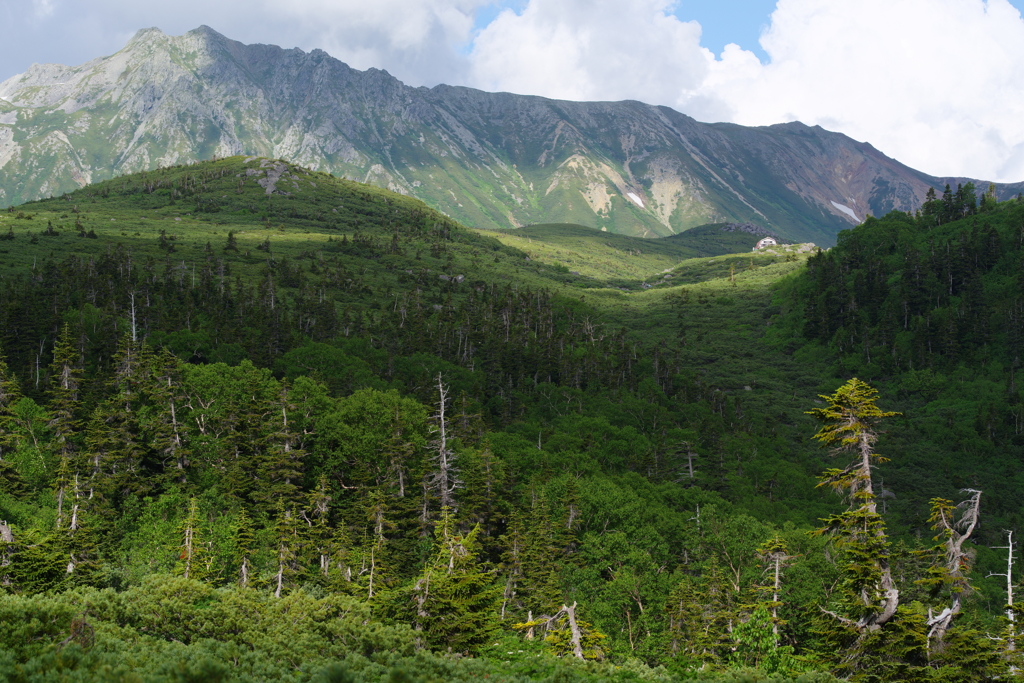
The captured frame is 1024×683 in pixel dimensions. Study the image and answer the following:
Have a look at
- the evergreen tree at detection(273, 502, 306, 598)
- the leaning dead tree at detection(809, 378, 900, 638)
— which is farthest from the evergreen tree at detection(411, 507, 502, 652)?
the evergreen tree at detection(273, 502, 306, 598)

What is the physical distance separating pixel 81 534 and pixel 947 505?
68.2 m

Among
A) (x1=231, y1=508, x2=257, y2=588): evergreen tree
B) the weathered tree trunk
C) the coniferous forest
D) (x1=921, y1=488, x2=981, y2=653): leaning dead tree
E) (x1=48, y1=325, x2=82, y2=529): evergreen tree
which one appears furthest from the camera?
(x1=48, y1=325, x2=82, y2=529): evergreen tree

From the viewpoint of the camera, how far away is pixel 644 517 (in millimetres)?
92438

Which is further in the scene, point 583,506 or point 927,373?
point 927,373

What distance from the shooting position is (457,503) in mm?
81188

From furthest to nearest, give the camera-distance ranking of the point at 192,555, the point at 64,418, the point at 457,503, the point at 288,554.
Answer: the point at 64,418
the point at 457,503
the point at 288,554
the point at 192,555

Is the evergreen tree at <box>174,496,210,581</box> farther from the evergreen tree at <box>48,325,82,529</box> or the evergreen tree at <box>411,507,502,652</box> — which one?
the evergreen tree at <box>411,507,502,652</box>

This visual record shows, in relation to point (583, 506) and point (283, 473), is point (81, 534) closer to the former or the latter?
point (283, 473)

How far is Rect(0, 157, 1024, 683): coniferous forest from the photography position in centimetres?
3466

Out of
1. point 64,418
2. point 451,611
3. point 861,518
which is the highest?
point 861,518

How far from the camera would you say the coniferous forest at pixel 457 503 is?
34.7 m

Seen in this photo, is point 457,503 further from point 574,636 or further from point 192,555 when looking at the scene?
point 574,636

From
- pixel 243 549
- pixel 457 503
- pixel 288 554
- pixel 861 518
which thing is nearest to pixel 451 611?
pixel 861 518

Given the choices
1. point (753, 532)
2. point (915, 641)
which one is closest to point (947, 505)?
point (915, 641)
